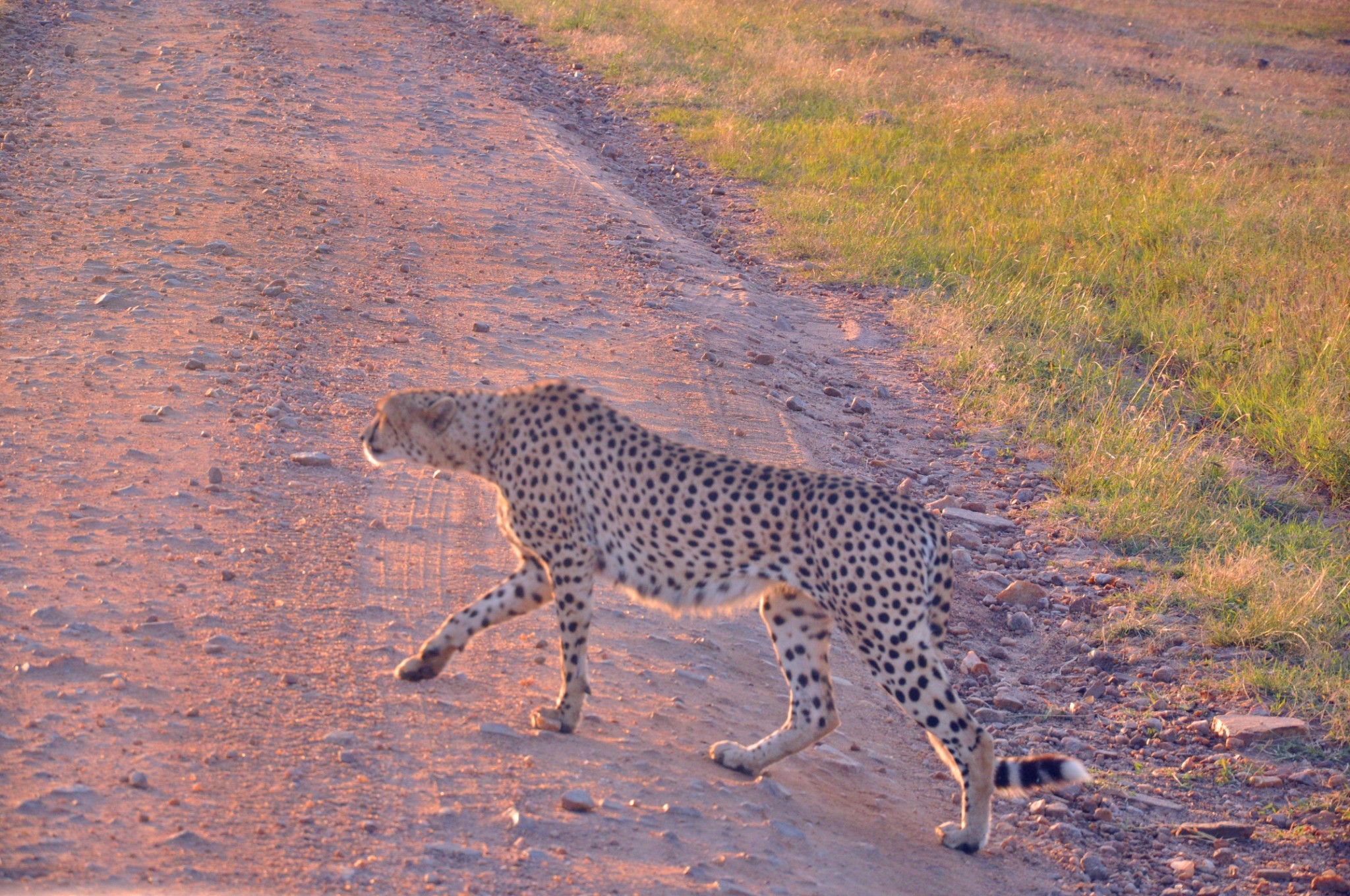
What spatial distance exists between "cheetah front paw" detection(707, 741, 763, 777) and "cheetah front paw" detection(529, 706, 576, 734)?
1.76ft

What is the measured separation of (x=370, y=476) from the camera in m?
5.95

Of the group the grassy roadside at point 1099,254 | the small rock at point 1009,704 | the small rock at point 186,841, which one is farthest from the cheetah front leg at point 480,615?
the grassy roadside at point 1099,254

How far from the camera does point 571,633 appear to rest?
4383 mm

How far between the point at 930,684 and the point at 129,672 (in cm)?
275

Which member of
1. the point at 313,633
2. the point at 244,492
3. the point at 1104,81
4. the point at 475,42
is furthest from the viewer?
the point at 1104,81

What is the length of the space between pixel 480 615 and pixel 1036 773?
209 cm

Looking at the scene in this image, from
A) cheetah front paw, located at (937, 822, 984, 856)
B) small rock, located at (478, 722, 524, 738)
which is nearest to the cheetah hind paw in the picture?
small rock, located at (478, 722, 524, 738)

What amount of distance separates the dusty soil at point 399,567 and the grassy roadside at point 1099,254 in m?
0.49

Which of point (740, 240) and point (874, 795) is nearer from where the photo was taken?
point (874, 795)

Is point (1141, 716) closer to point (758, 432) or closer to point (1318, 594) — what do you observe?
point (1318, 594)

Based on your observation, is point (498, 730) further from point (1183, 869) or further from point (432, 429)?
point (1183, 869)

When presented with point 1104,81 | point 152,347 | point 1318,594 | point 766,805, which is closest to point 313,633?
point 766,805

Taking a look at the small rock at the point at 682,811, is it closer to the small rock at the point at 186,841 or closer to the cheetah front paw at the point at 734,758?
the cheetah front paw at the point at 734,758

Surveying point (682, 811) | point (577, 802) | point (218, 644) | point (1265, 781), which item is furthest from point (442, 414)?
point (1265, 781)
